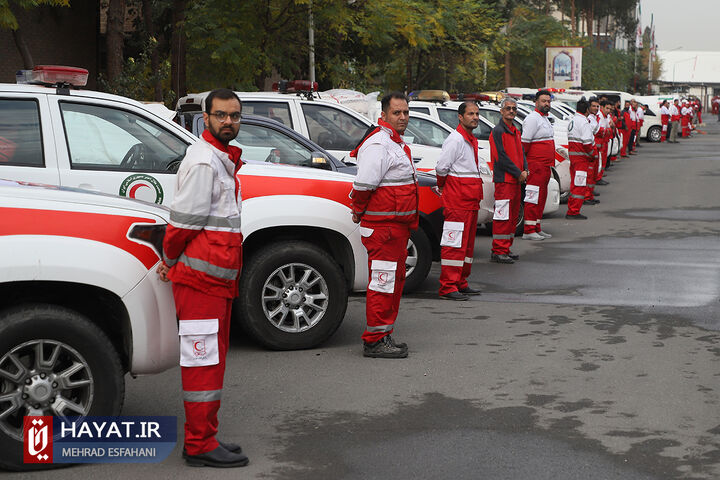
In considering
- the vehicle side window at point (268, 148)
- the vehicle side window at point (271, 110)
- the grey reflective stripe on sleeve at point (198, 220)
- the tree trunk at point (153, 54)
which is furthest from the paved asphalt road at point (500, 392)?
the tree trunk at point (153, 54)

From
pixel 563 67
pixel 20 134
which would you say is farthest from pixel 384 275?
pixel 563 67

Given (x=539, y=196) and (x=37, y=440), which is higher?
(x=539, y=196)

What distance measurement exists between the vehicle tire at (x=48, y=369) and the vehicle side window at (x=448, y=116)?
13.1 meters

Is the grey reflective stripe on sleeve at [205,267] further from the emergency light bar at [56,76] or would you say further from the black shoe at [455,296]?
the black shoe at [455,296]

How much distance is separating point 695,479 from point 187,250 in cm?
260

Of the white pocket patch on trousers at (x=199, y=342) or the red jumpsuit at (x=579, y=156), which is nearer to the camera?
the white pocket patch on trousers at (x=199, y=342)

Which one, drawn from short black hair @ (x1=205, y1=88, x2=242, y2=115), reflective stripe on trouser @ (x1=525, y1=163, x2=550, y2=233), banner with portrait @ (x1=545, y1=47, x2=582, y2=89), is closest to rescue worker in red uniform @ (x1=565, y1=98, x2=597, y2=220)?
reflective stripe on trouser @ (x1=525, y1=163, x2=550, y2=233)

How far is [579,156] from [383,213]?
10.5 meters

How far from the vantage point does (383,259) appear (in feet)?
24.7

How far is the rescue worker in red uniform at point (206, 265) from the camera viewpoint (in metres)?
5.00

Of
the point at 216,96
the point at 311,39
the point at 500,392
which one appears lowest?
the point at 500,392

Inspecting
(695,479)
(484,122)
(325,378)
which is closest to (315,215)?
(325,378)

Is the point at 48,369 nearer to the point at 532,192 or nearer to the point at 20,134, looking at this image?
the point at 20,134

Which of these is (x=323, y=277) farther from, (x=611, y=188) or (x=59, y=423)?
(x=611, y=188)
